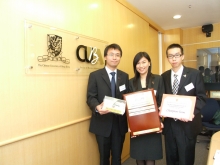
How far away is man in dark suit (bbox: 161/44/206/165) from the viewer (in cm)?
182

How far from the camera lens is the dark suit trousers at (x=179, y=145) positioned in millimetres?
1818

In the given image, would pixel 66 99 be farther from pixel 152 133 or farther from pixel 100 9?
pixel 100 9

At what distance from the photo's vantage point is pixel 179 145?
1.83 metres

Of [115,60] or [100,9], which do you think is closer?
[115,60]

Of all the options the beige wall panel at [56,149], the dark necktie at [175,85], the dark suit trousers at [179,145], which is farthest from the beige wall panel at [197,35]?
the beige wall panel at [56,149]

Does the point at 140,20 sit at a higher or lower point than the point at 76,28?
higher

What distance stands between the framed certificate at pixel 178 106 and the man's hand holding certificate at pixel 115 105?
1.29 feet

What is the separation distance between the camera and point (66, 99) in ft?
6.38

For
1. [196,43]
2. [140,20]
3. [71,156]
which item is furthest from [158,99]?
[196,43]

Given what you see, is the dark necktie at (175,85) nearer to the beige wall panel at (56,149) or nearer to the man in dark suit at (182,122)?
the man in dark suit at (182,122)

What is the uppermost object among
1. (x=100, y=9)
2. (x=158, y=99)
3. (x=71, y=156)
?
(x=100, y=9)

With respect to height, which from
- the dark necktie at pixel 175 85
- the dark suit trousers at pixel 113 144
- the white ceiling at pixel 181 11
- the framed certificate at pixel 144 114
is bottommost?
the dark suit trousers at pixel 113 144

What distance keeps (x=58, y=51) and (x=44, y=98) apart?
20.1 inches

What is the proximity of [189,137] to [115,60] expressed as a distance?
1.14 m
